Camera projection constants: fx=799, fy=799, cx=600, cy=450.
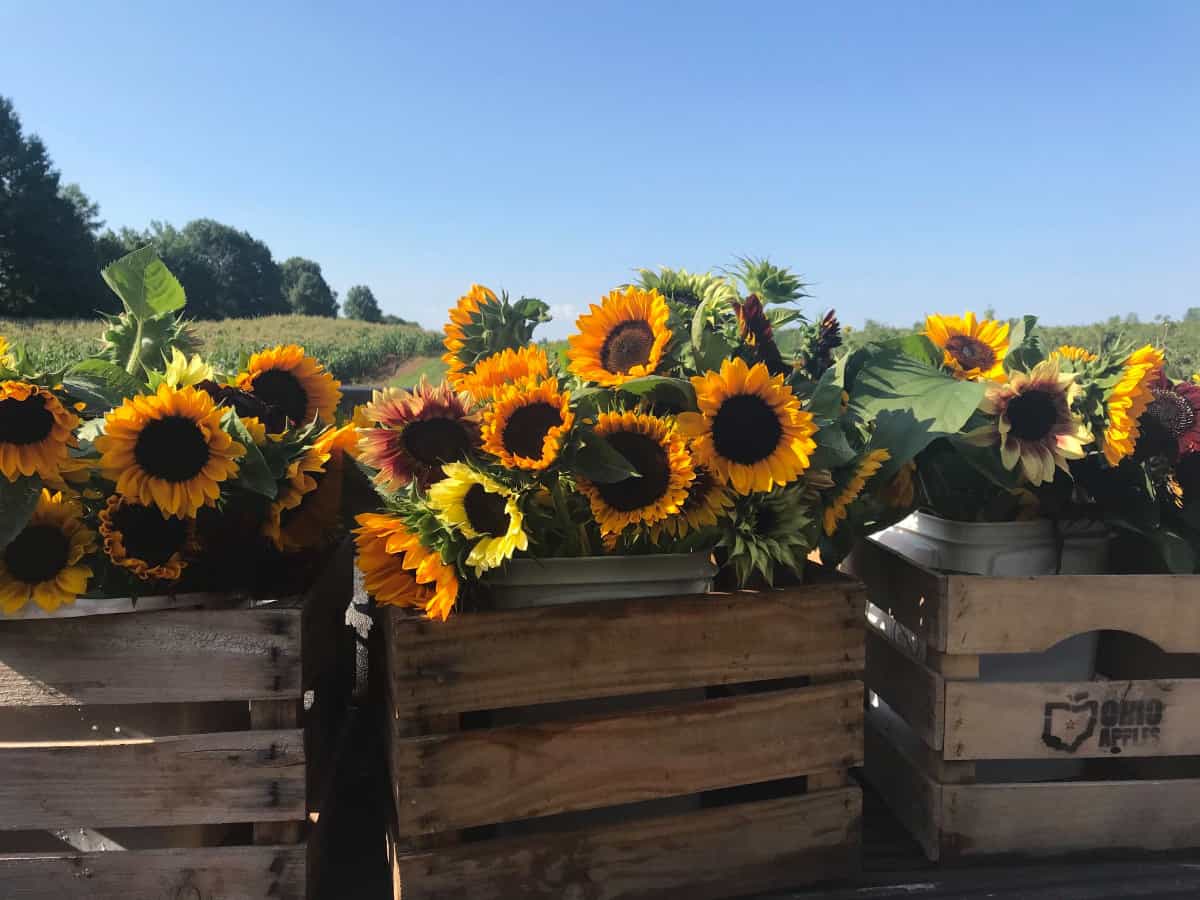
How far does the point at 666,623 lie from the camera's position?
1.08 meters

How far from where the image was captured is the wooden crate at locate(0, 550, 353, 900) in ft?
3.26

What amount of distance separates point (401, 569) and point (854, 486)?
61cm

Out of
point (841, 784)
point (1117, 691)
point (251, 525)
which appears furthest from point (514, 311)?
point (1117, 691)

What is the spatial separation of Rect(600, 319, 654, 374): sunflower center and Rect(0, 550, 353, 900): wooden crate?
0.52m

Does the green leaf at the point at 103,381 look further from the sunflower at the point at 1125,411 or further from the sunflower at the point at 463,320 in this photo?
the sunflower at the point at 1125,411

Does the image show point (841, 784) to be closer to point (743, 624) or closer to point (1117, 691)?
point (743, 624)

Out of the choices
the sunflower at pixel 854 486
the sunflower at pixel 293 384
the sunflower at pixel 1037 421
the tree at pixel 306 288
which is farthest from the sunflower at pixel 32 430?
the tree at pixel 306 288

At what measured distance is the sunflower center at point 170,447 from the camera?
925 mm

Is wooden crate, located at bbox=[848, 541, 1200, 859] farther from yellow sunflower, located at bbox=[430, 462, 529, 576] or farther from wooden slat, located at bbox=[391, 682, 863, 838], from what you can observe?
yellow sunflower, located at bbox=[430, 462, 529, 576]

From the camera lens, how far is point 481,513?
94 cm

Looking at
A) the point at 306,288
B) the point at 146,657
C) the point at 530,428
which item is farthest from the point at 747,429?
the point at 306,288

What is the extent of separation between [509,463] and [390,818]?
23.6 inches

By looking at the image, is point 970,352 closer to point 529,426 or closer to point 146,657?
point 529,426

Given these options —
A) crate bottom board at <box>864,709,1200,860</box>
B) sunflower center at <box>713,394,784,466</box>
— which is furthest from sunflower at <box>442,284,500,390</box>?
crate bottom board at <box>864,709,1200,860</box>
